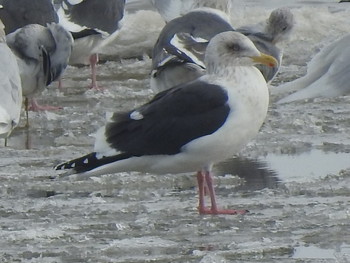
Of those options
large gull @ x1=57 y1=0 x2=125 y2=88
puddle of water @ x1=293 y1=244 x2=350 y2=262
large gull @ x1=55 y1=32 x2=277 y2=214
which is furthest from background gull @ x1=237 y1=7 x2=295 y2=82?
puddle of water @ x1=293 y1=244 x2=350 y2=262

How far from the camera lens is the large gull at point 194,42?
30.3ft

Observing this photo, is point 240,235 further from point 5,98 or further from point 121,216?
point 5,98

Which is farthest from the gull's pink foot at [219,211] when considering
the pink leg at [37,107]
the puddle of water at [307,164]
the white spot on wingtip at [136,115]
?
the pink leg at [37,107]

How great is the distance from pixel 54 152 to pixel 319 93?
70.1 inches

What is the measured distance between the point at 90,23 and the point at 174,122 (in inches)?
207

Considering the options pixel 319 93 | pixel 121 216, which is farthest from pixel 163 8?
pixel 121 216

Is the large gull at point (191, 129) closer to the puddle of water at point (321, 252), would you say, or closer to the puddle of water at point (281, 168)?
the puddle of water at point (281, 168)

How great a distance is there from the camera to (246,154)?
27.6 feet

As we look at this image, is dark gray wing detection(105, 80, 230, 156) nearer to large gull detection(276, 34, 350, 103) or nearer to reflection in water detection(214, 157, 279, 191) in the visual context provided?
reflection in water detection(214, 157, 279, 191)

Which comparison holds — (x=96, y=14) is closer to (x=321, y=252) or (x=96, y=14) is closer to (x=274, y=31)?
(x=274, y=31)

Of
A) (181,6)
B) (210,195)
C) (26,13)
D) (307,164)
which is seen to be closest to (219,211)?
(210,195)

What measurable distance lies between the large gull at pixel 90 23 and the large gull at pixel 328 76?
3239 mm

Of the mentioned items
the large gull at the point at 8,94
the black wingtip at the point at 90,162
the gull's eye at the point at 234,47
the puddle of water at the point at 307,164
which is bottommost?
the puddle of water at the point at 307,164

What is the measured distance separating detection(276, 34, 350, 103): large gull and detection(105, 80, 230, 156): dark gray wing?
1.72 metres
